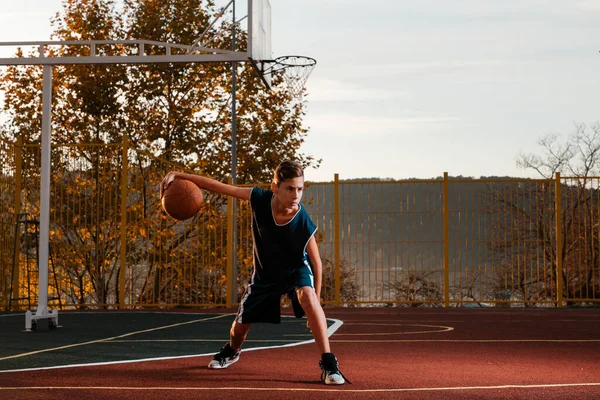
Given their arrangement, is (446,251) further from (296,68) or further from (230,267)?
(296,68)

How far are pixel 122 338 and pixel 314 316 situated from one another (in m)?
4.02

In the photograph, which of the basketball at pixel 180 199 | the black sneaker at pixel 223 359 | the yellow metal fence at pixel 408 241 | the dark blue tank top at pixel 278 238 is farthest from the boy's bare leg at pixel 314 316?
the yellow metal fence at pixel 408 241

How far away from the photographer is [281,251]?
233 inches

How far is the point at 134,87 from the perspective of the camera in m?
21.7

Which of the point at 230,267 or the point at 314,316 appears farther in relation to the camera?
the point at 230,267

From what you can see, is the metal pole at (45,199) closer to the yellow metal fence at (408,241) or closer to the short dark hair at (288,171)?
the yellow metal fence at (408,241)

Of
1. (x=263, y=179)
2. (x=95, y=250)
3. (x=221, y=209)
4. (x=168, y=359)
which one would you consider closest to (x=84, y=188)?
(x=95, y=250)

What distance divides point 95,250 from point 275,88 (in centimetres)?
685

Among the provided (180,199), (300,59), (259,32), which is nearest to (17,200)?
(300,59)

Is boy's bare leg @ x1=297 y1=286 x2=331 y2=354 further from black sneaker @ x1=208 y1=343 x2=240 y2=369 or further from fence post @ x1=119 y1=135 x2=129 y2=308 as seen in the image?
fence post @ x1=119 y1=135 x2=129 y2=308

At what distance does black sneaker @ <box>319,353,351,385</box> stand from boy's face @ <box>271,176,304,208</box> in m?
0.96

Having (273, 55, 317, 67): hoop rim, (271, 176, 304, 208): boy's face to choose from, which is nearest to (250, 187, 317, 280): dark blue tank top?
(271, 176, 304, 208): boy's face

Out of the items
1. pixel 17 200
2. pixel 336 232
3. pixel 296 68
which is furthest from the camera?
pixel 296 68

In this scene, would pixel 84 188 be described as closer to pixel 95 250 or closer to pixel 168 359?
pixel 95 250
